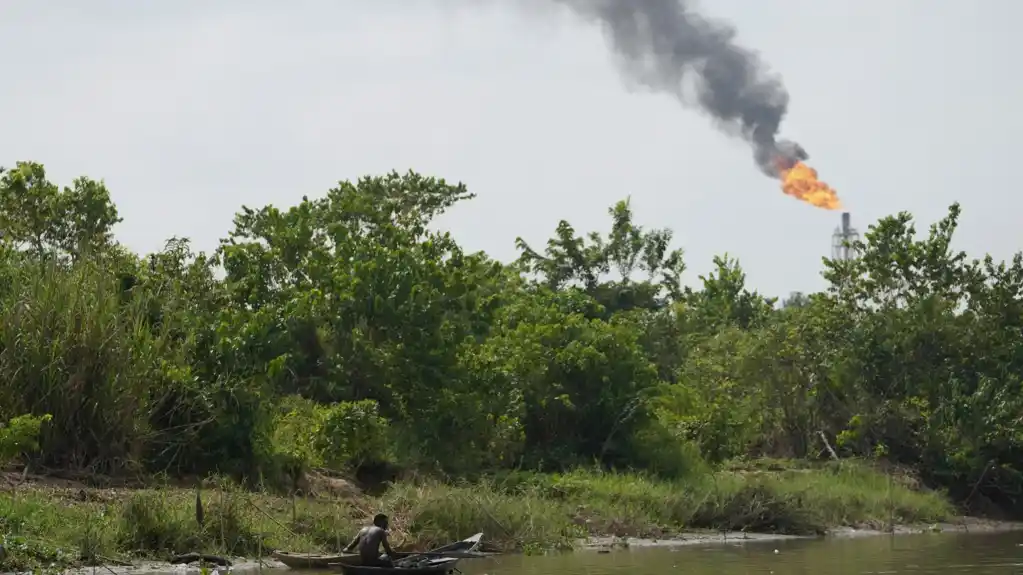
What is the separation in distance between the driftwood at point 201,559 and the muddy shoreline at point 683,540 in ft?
0.47

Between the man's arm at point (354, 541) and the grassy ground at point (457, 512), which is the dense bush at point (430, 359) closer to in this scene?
the grassy ground at point (457, 512)

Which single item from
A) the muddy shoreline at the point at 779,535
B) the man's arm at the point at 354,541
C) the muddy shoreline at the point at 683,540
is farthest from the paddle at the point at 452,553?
the muddy shoreline at the point at 779,535

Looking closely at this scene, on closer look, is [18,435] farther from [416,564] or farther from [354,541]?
[416,564]

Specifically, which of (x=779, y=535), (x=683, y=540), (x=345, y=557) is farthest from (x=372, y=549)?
(x=779, y=535)

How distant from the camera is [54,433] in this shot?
26141mm

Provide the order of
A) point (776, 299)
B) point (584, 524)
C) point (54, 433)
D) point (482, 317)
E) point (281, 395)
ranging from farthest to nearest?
1. point (776, 299)
2. point (482, 317)
3. point (281, 395)
4. point (584, 524)
5. point (54, 433)

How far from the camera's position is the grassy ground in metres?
21.8

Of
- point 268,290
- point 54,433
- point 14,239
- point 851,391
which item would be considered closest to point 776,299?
point 851,391

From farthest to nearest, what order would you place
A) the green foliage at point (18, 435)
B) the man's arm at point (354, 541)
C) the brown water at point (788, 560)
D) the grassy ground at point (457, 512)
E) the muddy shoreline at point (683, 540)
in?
the brown water at point (788, 560) < the green foliage at point (18, 435) < the man's arm at point (354, 541) < the grassy ground at point (457, 512) < the muddy shoreline at point (683, 540)

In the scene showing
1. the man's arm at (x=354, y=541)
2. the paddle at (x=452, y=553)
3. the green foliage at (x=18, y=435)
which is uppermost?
the green foliage at (x=18, y=435)

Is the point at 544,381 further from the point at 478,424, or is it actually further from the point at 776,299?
the point at 776,299

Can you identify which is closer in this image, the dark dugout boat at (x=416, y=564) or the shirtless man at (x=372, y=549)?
the dark dugout boat at (x=416, y=564)

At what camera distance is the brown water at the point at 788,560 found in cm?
2400

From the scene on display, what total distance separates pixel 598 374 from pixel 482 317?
3636 millimetres
